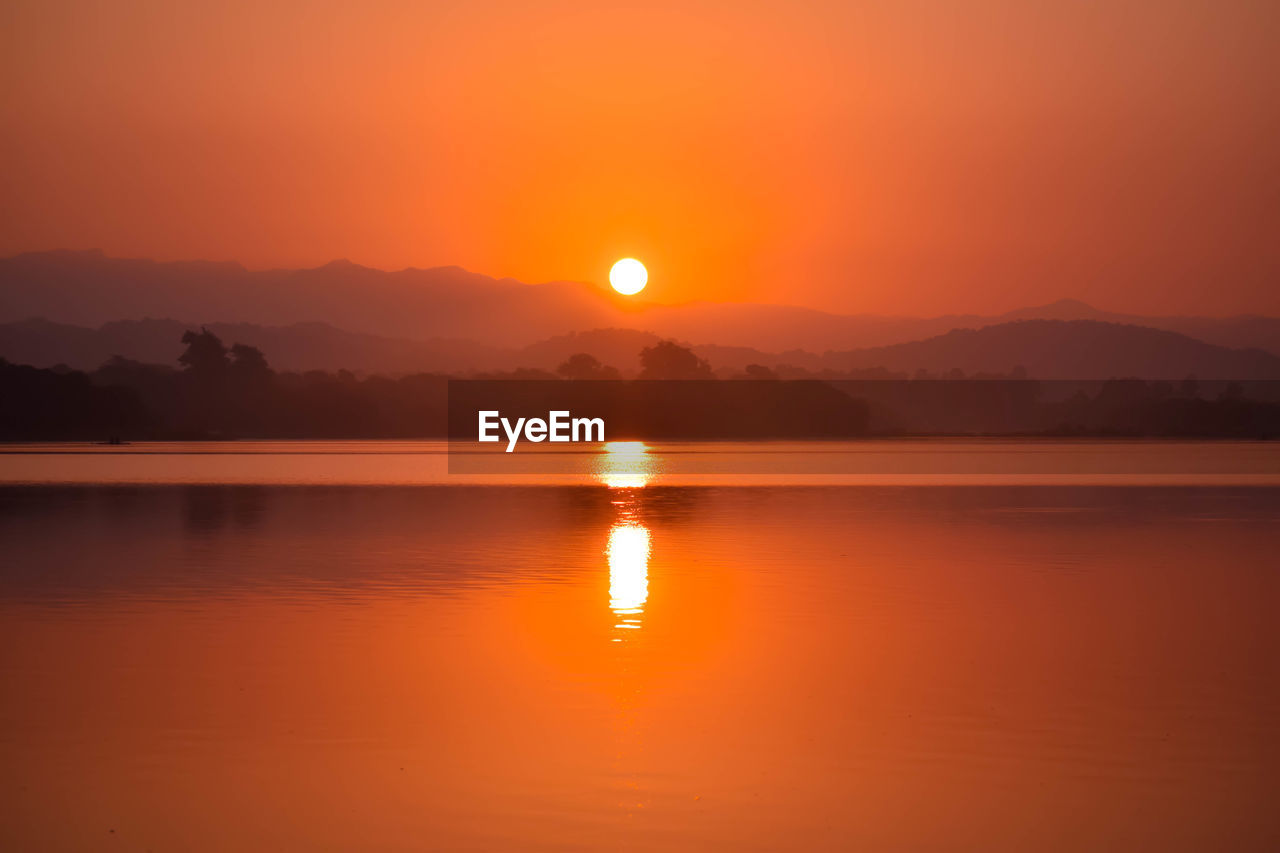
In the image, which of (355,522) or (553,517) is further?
(553,517)

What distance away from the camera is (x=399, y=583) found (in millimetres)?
26656

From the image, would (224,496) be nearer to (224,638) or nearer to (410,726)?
(224,638)

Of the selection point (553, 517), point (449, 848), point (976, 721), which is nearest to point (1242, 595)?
point (976, 721)

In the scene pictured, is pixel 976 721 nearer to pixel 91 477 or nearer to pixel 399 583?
pixel 399 583

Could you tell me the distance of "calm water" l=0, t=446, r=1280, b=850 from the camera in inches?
445

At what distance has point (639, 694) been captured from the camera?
16203mm

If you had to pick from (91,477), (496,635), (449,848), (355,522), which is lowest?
(449,848)

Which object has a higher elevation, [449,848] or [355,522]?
[355,522]

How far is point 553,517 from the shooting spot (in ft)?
150

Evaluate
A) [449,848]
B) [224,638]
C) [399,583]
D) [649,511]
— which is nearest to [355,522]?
[649,511]

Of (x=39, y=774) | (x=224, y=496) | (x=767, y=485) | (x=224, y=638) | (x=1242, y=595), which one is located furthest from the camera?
(x=767, y=485)

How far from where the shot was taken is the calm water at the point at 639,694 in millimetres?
11297

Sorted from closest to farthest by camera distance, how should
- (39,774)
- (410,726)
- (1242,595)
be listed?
(39,774), (410,726), (1242,595)

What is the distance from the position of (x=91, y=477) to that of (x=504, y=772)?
69255mm
